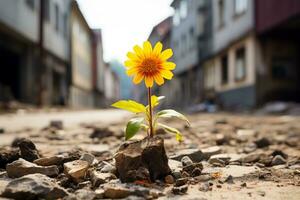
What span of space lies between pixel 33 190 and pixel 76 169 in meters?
0.39

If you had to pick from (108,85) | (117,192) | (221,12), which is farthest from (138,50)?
(108,85)

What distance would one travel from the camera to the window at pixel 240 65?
16303mm

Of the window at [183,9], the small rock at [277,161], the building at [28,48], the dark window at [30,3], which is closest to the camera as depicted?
the small rock at [277,161]

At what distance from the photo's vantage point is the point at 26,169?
2.07 m

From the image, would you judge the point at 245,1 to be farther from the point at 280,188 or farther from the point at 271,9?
the point at 280,188

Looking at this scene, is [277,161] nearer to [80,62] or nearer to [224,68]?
[224,68]

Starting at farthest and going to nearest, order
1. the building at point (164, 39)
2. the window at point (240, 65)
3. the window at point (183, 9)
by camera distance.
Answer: the building at point (164, 39) → the window at point (183, 9) → the window at point (240, 65)

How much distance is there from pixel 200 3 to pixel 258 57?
9.25 meters

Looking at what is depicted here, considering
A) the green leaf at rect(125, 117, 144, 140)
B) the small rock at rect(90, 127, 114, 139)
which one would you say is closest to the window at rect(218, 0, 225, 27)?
the small rock at rect(90, 127, 114, 139)

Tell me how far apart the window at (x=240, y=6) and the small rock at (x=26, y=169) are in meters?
15.1

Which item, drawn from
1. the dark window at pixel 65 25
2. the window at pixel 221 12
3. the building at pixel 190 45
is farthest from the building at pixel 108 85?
the window at pixel 221 12

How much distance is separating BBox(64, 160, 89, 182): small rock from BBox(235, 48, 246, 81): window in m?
14.5

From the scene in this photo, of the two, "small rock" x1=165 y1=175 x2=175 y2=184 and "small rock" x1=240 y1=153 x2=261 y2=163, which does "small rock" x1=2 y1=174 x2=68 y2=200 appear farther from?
"small rock" x1=240 y1=153 x2=261 y2=163

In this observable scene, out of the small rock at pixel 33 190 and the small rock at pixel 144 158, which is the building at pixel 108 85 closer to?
the small rock at pixel 144 158
